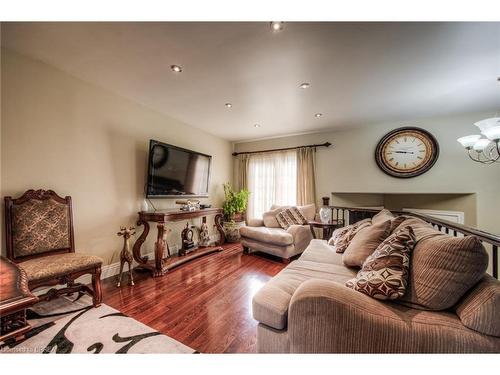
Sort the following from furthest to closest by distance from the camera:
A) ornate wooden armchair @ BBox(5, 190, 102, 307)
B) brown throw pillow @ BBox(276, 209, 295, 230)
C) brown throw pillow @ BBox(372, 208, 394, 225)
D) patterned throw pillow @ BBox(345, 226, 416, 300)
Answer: brown throw pillow @ BBox(276, 209, 295, 230), brown throw pillow @ BBox(372, 208, 394, 225), ornate wooden armchair @ BBox(5, 190, 102, 307), patterned throw pillow @ BBox(345, 226, 416, 300)

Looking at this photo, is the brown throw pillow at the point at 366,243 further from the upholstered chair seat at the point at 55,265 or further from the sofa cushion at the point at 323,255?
the upholstered chair seat at the point at 55,265

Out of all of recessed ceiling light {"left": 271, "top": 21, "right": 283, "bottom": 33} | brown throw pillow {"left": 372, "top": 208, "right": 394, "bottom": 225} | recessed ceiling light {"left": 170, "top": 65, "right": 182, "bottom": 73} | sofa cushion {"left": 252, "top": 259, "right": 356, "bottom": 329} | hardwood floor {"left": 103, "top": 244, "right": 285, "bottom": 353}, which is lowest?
hardwood floor {"left": 103, "top": 244, "right": 285, "bottom": 353}

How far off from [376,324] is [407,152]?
357 centimetres

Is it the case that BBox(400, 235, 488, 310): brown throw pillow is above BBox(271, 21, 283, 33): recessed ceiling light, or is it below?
below

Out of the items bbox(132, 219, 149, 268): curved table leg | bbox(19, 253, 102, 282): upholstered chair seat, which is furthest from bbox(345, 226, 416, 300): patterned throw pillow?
bbox(132, 219, 149, 268): curved table leg

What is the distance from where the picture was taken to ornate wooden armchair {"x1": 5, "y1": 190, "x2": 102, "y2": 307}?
1590 mm

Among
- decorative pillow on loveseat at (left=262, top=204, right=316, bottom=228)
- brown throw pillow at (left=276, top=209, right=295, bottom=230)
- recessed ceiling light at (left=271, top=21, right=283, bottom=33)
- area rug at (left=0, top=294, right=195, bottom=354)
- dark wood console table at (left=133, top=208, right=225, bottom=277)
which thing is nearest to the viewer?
area rug at (left=0, top=294, right=195, bottom=354)

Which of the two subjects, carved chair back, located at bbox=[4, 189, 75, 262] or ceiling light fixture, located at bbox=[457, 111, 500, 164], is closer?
carved chair back, located at bbox=[4, 189, 75, 262]

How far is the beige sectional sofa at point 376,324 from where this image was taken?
2.49 feet

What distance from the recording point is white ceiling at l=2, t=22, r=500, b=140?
1.52 metres

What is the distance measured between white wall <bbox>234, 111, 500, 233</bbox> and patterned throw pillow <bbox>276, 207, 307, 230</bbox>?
2.53ft

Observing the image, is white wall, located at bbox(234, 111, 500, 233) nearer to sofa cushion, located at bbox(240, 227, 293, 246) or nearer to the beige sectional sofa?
sofa cushion, located at bbox(240, 227, 293, 246)

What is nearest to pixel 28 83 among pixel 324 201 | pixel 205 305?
pixel 205 305

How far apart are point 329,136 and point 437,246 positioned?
3.40 m
